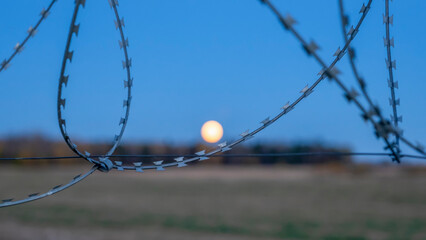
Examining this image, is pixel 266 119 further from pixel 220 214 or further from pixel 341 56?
pixel 220 214

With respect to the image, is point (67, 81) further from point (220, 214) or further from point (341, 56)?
point (220, 214)

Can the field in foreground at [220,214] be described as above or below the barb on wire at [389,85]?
below

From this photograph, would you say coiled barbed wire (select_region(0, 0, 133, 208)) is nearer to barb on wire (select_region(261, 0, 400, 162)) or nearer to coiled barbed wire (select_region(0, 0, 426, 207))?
coiled barbed wire (select_region(0, 0, 426, 207))

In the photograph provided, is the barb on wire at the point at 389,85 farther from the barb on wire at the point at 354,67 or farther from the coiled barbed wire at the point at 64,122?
the coiled barbed wire at the point at 64,122

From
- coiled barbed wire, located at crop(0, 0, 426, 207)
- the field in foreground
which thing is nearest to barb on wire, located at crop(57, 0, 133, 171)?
coiled barbed wire, located at crop(0, 0, 426, 207)

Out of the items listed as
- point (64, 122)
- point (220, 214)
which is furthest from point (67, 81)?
point (220, 214)

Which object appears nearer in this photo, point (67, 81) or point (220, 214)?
point (67, 81)

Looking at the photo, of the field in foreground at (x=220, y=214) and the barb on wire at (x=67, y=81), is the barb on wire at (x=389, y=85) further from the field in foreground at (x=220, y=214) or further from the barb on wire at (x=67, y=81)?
the field in foreground at (x=220, y=214)

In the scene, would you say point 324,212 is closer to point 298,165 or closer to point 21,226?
point 21,226

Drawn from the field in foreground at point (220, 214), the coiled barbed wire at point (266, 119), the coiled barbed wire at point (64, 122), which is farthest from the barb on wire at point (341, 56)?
the field in foreground at point (220, 214)

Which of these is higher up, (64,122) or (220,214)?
(64,122)

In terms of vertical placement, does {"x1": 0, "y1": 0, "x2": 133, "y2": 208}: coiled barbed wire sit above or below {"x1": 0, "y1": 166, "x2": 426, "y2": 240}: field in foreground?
above

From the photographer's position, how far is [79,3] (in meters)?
1.82

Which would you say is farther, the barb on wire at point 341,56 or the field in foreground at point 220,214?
the field in foreground at point 220,214
